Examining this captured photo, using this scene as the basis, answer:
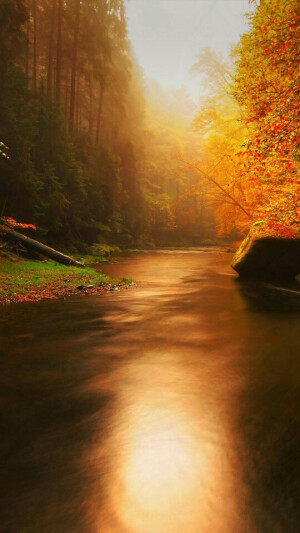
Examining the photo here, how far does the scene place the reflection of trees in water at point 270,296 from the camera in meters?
9.05

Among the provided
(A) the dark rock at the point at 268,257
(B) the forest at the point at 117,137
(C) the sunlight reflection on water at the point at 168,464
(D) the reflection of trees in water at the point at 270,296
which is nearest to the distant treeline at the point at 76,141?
(B) the forest at the point at 117,137

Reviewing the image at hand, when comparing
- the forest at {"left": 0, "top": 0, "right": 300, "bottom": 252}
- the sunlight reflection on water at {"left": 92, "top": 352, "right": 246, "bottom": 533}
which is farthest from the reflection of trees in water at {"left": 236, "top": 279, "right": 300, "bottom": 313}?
the sunlight reflection on water at {"left": 92, "top": 352, "right": 246, "bottom": 533}

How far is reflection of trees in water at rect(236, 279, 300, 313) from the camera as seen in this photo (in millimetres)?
9051

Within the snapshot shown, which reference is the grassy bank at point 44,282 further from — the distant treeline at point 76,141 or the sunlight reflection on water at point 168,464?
the sunlight reflection on water at point 168,464

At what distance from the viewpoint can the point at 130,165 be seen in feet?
115

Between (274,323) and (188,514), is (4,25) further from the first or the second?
(188,514)

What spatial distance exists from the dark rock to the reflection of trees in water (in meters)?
Result: 0.57

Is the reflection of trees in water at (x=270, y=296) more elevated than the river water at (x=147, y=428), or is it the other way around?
the reflection of trees in water at (x=270, y=296)

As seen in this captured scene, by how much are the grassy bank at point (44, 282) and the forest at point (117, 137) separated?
2.72 metres

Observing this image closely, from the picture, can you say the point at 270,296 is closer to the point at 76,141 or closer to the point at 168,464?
the point at 168,464

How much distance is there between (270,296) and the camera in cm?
1074

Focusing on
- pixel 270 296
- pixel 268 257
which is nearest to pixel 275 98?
pixel 270 296

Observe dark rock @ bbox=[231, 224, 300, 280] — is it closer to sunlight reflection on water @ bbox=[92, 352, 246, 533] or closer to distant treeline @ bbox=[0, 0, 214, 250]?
distant treeline @ bbox=[0, 0, 214, 250]

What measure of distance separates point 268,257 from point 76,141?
21.1 m
